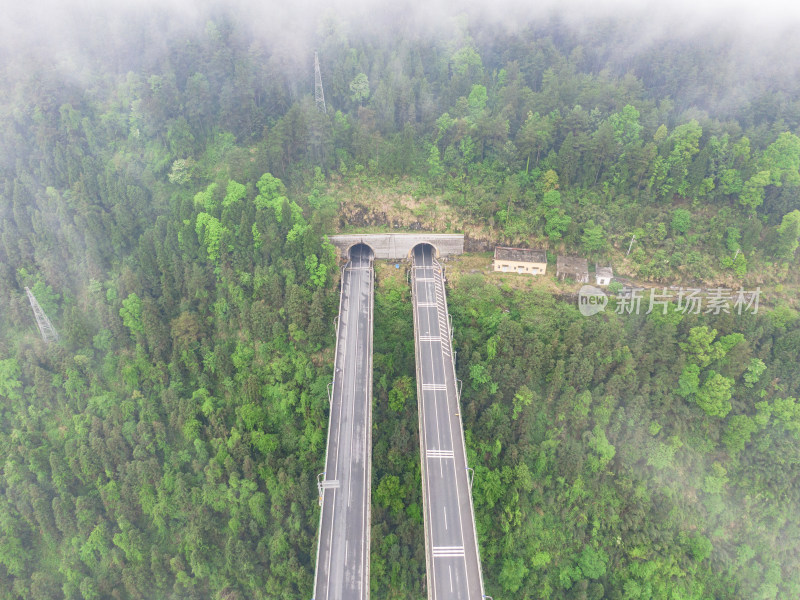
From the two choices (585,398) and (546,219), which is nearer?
(585,398)

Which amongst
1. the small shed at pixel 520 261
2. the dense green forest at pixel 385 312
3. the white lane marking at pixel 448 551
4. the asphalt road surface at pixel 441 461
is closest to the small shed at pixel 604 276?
the dense green forest at pixel 385 312

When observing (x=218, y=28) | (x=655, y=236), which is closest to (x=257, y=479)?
(x=655, y=236)

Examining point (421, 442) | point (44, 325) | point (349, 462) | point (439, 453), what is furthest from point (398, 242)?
point (44, 325)

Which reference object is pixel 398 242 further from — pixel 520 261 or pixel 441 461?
pixel 441 461

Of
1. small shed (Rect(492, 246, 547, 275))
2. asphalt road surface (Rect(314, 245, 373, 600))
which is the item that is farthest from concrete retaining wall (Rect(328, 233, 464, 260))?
small shed (Rect(492, 246, 547, 275))

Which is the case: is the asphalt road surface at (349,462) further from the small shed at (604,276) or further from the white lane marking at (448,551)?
the small shed at (604,276)

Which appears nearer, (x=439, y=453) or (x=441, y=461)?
(x=441, y=461)

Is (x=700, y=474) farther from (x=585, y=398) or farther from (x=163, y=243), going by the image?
(x=163, y=243)
